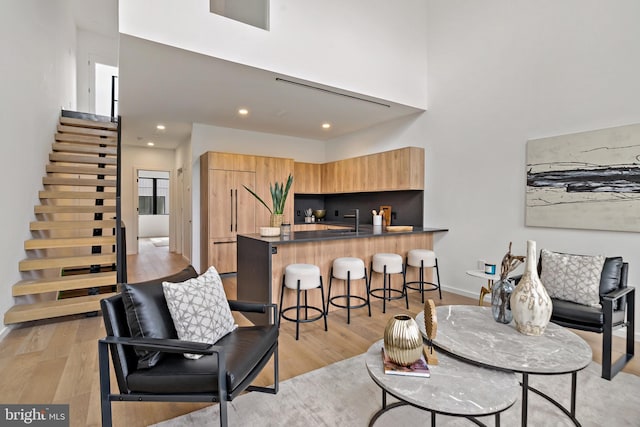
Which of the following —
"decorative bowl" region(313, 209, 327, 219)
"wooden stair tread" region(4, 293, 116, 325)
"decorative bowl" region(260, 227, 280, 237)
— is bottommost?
"wooden stair tread" region(4, 293, 116, 325)

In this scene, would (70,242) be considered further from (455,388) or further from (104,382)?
(455,388)

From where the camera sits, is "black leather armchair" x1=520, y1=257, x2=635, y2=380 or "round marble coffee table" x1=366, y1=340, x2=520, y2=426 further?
"black leather armchair" x1=520, y1=257, x2=635, y2=380

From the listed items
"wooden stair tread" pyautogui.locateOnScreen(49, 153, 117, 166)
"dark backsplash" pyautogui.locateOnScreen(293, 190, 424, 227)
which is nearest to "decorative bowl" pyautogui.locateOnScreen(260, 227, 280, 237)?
"dark backsplash" pyautogui.locateOnScreen(293, 190, 424, 227)

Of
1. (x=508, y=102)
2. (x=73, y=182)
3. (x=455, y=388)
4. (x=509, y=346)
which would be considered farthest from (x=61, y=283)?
(x=508, y=102)

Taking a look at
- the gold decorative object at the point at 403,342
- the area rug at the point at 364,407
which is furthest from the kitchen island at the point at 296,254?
the gold decorative object at the point at 403,342

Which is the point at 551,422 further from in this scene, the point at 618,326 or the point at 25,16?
the point at 25,16

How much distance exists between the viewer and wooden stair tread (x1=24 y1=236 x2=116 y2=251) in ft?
12.4

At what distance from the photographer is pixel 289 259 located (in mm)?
3549

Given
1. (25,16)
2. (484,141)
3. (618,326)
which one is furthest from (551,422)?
(25,16)

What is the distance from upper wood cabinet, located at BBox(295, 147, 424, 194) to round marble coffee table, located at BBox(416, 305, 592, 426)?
317 cm

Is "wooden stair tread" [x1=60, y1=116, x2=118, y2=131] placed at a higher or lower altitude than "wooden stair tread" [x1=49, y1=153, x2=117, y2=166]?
higher

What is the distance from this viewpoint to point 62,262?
3.77m

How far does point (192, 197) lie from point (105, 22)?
4.69 m

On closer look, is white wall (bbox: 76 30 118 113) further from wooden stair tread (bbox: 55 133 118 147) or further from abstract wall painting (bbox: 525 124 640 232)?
abstract wall painting (bbox: 525 124 640 232)
